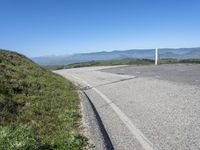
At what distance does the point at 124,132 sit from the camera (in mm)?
6551

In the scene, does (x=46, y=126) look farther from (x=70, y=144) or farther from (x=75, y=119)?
(x=70, y=144)

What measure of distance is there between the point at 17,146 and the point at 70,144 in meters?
0.91

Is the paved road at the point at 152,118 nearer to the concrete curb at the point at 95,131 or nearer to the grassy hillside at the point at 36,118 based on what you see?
the concrete curb at the point at 95,131

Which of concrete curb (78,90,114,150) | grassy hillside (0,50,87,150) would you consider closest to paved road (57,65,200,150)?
concrete curb (78,90,114,150)

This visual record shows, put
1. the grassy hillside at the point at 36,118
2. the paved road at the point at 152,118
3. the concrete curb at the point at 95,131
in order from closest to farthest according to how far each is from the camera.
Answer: the grassy hillside at the point at 36,118
the concrete curb at the point at 95,131
the paved road at the point at 152,118

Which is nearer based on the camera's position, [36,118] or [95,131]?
[95,131]

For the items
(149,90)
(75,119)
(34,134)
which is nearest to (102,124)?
(75,119)

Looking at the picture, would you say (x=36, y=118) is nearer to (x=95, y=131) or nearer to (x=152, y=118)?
(x=95, y=131)

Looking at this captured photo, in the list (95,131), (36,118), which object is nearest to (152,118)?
(95,131)

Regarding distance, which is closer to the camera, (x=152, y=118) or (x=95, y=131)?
(x=95, y=131)

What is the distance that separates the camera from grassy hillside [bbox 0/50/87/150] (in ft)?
17.9

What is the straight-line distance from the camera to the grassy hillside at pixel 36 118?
5.45 metres

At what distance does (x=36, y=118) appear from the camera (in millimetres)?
7617

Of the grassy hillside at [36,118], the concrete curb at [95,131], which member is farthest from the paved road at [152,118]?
the grassy hillside at [36,118]
